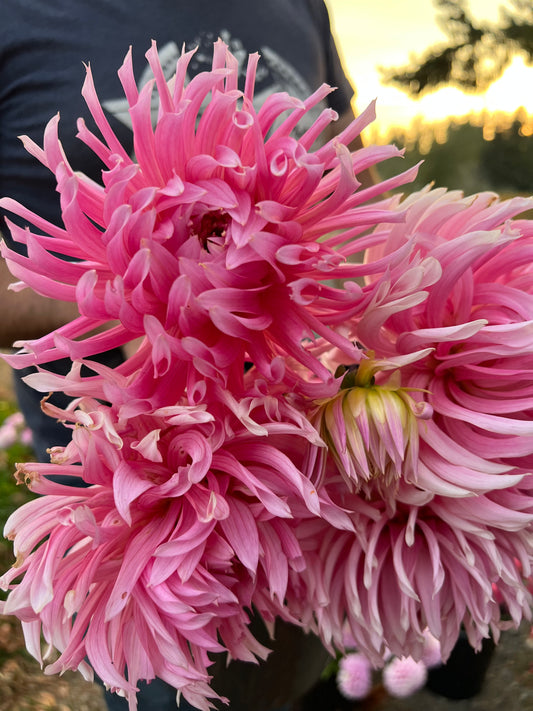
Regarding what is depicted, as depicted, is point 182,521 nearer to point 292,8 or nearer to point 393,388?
point 393,388

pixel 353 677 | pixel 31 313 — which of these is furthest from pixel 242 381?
pixel 353 677

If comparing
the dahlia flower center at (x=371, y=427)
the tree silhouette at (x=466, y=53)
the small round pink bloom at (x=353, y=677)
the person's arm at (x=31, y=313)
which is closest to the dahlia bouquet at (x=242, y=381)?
the dahlia flower center at (x=371, y=427)

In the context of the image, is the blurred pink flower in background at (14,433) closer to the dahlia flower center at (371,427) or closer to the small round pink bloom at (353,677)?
the small round pink bloom at (353,677)

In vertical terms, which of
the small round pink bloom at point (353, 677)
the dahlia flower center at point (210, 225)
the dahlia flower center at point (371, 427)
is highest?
the dahlia flower center at point (210, 225)

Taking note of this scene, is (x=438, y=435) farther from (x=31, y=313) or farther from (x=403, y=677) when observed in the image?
(x=403, y=677)

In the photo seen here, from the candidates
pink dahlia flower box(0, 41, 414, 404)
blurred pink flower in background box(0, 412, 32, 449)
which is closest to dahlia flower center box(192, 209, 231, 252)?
pink dahlia flower box(0, 41, 414, 404)

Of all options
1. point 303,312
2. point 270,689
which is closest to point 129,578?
point 303,312
